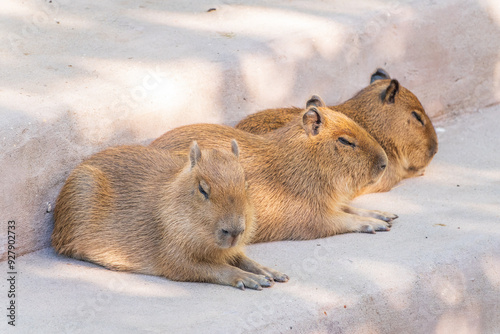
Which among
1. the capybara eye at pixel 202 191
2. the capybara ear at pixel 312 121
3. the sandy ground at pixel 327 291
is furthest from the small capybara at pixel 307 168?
the capybara eye at pixel 202 191

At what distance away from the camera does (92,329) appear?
367cm

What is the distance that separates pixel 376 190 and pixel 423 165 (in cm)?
48

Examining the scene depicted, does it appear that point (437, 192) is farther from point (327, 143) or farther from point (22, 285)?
point (22, 285)

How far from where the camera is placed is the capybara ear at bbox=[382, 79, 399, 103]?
566cm

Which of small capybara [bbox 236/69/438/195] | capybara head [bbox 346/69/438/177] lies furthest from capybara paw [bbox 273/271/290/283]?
capybara head [bbox 346/69/438/177]

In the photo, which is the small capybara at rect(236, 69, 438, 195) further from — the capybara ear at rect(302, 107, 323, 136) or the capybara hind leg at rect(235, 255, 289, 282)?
the capybara hind leg at rect(235, 255, 289, 282)

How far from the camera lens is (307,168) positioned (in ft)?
16.2

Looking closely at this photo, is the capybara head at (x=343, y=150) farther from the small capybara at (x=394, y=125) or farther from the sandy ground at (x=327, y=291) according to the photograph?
the small capybara at (x=394, y=125)

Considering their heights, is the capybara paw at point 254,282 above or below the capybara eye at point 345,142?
below

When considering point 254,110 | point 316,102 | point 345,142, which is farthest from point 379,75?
point 345,142

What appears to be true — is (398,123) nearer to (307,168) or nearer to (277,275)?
(307,168)

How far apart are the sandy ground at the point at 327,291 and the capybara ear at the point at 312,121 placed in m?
0.69

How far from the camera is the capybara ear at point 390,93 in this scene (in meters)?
5.66

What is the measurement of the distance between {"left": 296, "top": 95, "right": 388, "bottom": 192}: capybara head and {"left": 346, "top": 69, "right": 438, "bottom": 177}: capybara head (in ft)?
2.61
